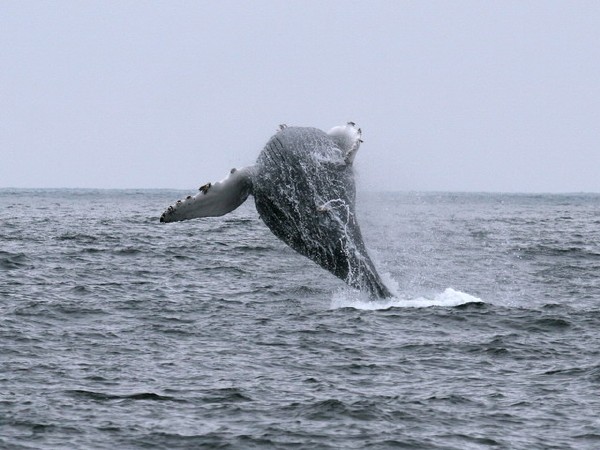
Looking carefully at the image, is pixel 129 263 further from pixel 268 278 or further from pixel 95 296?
pixel 95 296

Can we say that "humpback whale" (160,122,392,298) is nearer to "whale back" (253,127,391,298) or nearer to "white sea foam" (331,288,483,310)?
"whale back" (253,127,391,298)

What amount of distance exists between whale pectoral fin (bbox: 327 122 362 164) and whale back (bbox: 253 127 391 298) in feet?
0.36

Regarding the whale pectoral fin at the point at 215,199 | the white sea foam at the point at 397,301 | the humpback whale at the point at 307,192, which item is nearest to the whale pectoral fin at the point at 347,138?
the humpback whale at the point at 307,192

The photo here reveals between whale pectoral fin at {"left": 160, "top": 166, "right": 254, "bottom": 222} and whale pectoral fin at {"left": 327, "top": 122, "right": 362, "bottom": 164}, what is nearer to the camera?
whale pectoral fin at {"left": 160, "top": 166, "right": 254, "bottom": 222}

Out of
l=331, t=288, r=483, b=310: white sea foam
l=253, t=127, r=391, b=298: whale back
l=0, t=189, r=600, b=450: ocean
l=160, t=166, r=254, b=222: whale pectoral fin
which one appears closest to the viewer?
l=0, t=189, r=600, b=450: ocean

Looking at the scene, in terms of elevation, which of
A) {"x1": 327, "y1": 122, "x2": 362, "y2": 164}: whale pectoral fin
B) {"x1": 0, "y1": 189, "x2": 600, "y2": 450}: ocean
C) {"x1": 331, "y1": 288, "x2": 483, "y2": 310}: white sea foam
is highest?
{"x1": 327, "y1": 122, "x2": 362, "y2": 164}: whale pectoral fin

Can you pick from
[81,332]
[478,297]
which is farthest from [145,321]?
[478,297]

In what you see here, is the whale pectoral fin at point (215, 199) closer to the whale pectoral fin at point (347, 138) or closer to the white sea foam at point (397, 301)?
the whale pectoral fin at point (347, 138)

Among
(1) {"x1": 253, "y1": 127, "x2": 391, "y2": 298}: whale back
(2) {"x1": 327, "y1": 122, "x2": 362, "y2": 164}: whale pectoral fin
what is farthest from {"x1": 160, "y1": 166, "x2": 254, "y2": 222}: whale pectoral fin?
(2) {"x1": 327, "y1": 122, "x2": 362, "y2": 164}: whale pectoral fin

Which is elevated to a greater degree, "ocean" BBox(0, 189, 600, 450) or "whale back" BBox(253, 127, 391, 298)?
"whale back" BBox(253, 127, 391, 298)

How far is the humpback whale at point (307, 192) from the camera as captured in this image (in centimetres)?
1702

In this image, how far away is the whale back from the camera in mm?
17234

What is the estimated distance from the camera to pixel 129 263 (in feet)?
106

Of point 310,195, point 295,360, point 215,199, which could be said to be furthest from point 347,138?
point 295,360
